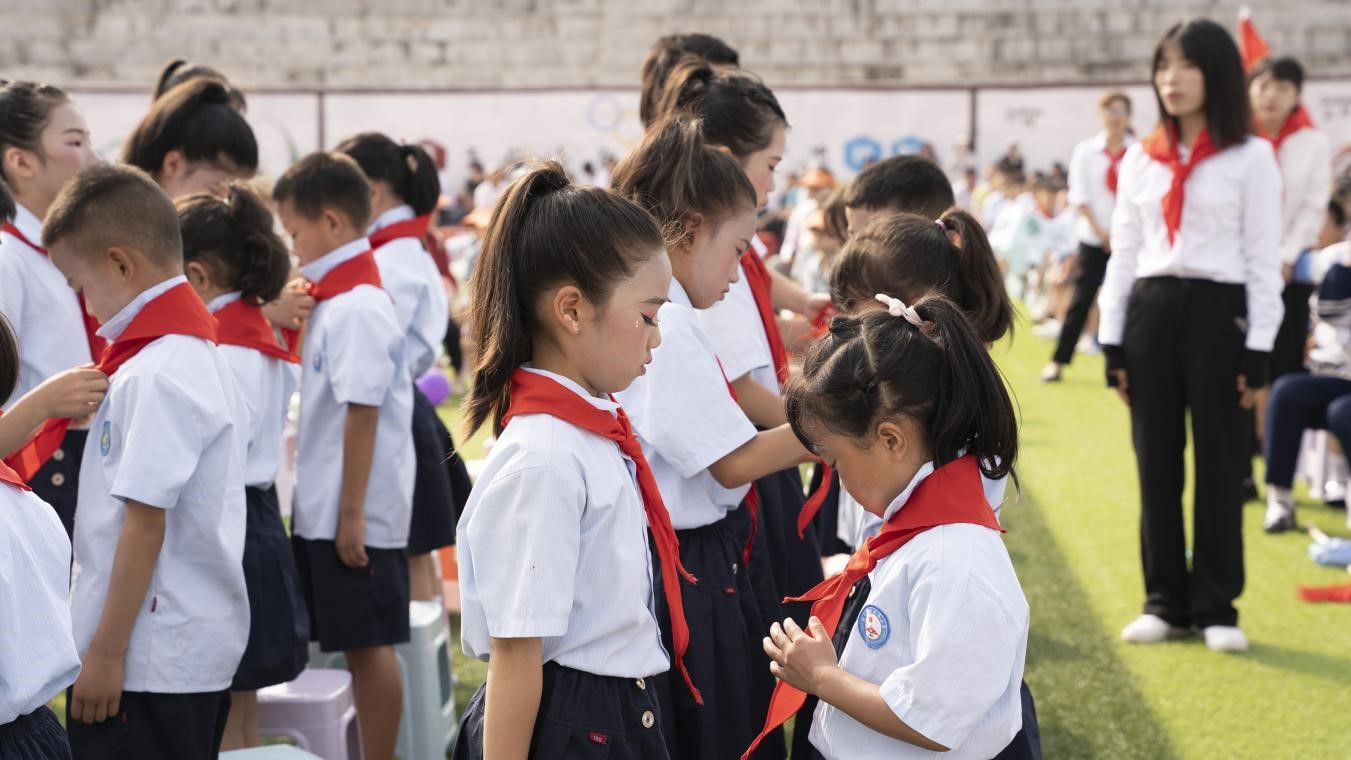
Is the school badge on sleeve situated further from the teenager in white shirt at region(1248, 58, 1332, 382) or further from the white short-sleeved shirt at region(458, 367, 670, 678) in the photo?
the teenager in white shirt at region(1248, 58, 1332, 382)

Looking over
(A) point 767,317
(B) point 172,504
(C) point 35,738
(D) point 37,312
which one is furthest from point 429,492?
(C) point 35,738

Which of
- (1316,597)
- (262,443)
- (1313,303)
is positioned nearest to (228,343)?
(262,443)

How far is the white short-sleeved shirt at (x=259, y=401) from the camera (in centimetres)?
271

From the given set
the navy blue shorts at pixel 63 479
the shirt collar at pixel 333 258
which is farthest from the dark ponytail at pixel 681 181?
the navy blue shorts at pixel 63 479

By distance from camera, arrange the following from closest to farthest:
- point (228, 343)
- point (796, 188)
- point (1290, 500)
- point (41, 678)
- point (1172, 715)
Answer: point (41, 678) → point (228, 343) → point (1172, 715) → point (1290, 500) → point (796, 188)

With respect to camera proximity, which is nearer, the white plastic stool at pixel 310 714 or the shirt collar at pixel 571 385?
the shirt collar at pixel 571 385

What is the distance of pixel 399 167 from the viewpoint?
3686 mm

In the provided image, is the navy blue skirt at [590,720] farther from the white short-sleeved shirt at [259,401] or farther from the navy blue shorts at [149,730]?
the white short-sleeved shirt at [259,401]

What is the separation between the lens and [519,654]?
65.2 inches

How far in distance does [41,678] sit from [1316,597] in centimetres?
414

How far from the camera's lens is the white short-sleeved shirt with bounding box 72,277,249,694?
2.22 m

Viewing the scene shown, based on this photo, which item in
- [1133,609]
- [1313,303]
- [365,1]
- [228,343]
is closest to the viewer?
[228,343]

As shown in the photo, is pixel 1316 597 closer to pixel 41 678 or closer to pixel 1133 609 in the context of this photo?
pixel 1133 609

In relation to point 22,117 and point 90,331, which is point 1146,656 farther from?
point 22,117
